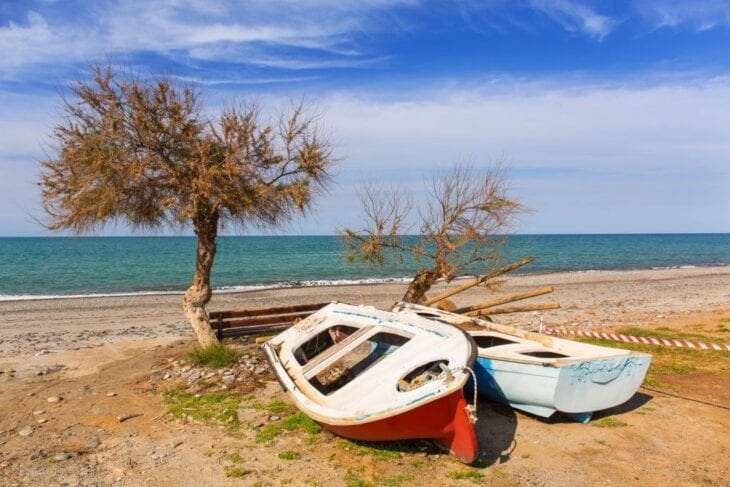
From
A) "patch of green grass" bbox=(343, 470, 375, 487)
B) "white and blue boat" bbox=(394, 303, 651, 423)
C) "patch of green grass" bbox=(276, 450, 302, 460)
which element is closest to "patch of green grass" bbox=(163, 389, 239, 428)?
"patch of green grass" bbox=(276, 450, 302, 460)

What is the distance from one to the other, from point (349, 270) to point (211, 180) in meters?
33.3

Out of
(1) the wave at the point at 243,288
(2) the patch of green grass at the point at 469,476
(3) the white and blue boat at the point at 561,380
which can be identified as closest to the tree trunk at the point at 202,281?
(3) the white and blue boat at the point at 561,380

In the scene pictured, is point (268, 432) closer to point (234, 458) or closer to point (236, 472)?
point (234, 458)

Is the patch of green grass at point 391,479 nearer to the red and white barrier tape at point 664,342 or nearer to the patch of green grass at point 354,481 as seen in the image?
the patch of green grass at point 354,481

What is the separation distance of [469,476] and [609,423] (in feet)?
10.0

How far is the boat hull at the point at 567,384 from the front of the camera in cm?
779

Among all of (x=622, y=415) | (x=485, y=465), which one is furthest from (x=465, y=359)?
(x=622, y=415)

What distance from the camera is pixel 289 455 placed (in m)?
7.14

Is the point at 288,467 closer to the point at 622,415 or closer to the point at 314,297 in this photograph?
the point at 622,415

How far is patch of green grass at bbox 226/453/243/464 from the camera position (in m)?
7.04

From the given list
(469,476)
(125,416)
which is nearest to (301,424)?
(469,476)

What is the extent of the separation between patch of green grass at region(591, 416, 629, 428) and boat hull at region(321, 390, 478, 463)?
8.71ft

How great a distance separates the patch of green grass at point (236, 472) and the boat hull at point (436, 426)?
4.02 feet

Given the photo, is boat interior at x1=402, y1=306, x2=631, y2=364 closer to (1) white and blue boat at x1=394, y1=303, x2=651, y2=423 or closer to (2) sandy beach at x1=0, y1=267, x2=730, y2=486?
(1) white and blue boat at x1=394, y1=303, x2=651, y2=423
